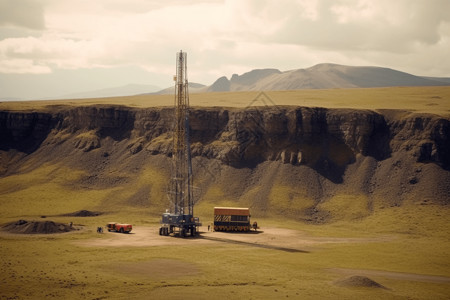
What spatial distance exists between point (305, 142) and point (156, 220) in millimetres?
36580

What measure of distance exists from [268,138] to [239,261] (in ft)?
182

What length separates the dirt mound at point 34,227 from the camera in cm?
7694

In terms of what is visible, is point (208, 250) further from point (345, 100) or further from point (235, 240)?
point (345, 100)

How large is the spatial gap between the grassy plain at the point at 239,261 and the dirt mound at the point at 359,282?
0.70m

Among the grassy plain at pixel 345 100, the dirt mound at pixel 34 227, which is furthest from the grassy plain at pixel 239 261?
the grassy plain at pixel 345 100

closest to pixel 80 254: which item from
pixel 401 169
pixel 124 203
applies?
pixel 124 203

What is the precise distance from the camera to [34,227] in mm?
77500

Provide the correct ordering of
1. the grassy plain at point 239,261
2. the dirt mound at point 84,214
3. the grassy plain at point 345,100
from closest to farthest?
the grassy plain at point 239,261
the dirt mound at point 84,214
the grassy plain at point 345,100

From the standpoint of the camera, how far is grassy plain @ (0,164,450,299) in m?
48.3

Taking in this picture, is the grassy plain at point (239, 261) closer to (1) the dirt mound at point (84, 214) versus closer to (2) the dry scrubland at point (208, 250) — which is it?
(2) the dry scrubland at point (208, 250)

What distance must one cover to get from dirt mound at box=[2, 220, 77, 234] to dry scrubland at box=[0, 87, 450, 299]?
2.42 metres

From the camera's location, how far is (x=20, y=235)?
74.8 metres

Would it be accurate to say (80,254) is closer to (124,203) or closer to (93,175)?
(124,203)

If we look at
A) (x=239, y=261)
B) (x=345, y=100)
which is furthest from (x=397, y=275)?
(x=345, y=100)
